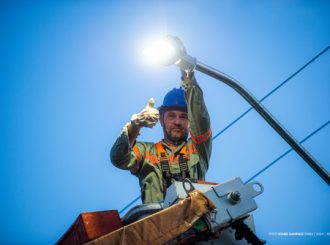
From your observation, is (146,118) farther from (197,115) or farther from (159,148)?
(159,148)

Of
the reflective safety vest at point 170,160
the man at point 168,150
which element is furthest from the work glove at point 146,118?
the reflective safety vest at point 170,160

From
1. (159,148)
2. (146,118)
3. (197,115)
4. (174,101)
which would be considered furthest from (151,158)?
(174,101)

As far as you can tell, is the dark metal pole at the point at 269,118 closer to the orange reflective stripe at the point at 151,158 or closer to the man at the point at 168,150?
the man at the point at 168,150

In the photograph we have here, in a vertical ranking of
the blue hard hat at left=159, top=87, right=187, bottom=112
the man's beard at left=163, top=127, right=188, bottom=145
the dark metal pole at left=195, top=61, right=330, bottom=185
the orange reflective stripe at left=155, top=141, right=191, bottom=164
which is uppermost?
the blue hard hat at left=159, top=87, right=187, bottom=112

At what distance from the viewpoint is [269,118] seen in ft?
7.87

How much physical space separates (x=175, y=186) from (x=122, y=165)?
114cm

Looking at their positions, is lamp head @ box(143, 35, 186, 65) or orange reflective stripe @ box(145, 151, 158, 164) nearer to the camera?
lamp head @ box(143, 35, 186, 65)

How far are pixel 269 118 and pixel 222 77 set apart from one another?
502mm

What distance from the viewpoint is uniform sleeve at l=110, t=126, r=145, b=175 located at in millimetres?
2922

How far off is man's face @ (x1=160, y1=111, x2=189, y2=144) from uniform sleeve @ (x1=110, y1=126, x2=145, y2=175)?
43 cm

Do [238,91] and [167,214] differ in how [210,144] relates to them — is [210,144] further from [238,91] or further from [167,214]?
[167,214]

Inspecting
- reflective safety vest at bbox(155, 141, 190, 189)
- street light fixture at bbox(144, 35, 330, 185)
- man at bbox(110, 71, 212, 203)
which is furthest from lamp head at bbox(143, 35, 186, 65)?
reflective safety vest at bbox(155, 141, 190, 189)

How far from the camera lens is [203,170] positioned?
138 inches

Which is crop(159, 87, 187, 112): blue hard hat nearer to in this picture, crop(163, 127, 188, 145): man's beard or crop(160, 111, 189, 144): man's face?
crop(160, 111, 189, 144): man's face
